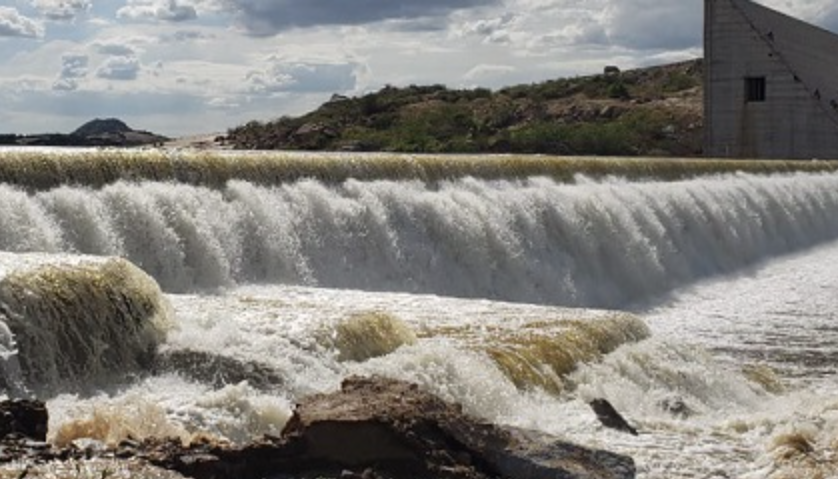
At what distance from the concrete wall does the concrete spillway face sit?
A: 1322 inches

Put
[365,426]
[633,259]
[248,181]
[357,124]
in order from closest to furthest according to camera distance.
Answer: [365,426], [248,181], [633,259], [357,124]

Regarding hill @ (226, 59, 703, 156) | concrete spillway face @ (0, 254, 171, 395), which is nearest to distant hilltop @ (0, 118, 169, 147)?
hill @ (226, 59, 703, 156)

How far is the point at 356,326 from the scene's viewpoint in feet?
35.9

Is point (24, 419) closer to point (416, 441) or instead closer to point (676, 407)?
point (416, 441)

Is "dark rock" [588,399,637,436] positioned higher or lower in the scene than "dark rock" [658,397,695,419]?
higher

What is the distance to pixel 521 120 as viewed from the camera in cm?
5756

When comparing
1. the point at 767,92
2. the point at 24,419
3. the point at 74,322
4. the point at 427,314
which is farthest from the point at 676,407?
the point at 767,92

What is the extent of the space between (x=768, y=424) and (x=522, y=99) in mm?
52901

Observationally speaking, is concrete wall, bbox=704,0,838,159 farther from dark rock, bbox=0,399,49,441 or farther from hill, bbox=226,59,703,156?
dark rock, bbox=0,399,49,441

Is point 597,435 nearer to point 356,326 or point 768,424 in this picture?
point 768,424

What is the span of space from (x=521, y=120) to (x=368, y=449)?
51.3 metres

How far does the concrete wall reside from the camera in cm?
4112

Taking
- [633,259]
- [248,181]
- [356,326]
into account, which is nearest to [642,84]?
[633,259]

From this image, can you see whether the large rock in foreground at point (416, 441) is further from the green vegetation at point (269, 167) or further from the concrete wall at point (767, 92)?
the concrete wall at point (767, 92)
